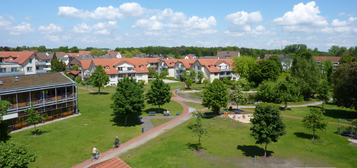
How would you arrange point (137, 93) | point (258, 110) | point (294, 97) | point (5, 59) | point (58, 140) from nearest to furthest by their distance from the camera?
1. point (258, 110)
2. point (58, 140)
3. point (137, 93)
4. point (294, 97)
5. point (5, 59)

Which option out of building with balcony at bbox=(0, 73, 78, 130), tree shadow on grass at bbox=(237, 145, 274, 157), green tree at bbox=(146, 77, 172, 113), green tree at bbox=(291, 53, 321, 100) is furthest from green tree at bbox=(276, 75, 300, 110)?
building with balcony at bbox=(0, 73, 78, 130)

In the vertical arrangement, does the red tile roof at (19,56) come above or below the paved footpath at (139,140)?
above

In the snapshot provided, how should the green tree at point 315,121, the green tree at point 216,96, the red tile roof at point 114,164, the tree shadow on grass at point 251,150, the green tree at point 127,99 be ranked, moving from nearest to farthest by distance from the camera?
the red tile roof at point 114,164 < the tree shadow on grass at point 251,150 < the green tree at point 315,121 < the green tree at point 127,99 < the green tree at point 216,96

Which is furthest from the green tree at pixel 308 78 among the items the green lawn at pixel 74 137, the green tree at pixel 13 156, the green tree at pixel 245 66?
the green tree at pixel 13 156

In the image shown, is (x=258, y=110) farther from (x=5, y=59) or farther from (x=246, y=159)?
(x=5, y=59)

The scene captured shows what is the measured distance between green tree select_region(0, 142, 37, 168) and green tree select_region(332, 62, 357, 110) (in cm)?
4840

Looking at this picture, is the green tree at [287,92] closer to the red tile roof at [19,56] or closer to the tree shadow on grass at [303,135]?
the tree shadow on grass at [303,135]

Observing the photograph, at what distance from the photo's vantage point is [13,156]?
1592 centimetres

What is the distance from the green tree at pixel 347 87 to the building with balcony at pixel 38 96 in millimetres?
49239

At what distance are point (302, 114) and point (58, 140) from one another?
42357 millimetres

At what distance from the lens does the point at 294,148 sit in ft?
90.0

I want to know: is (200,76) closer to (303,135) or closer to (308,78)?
(308,78)

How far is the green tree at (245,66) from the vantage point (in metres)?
84.4

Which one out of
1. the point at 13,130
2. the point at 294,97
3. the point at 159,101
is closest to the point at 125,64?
the point at 159,101
